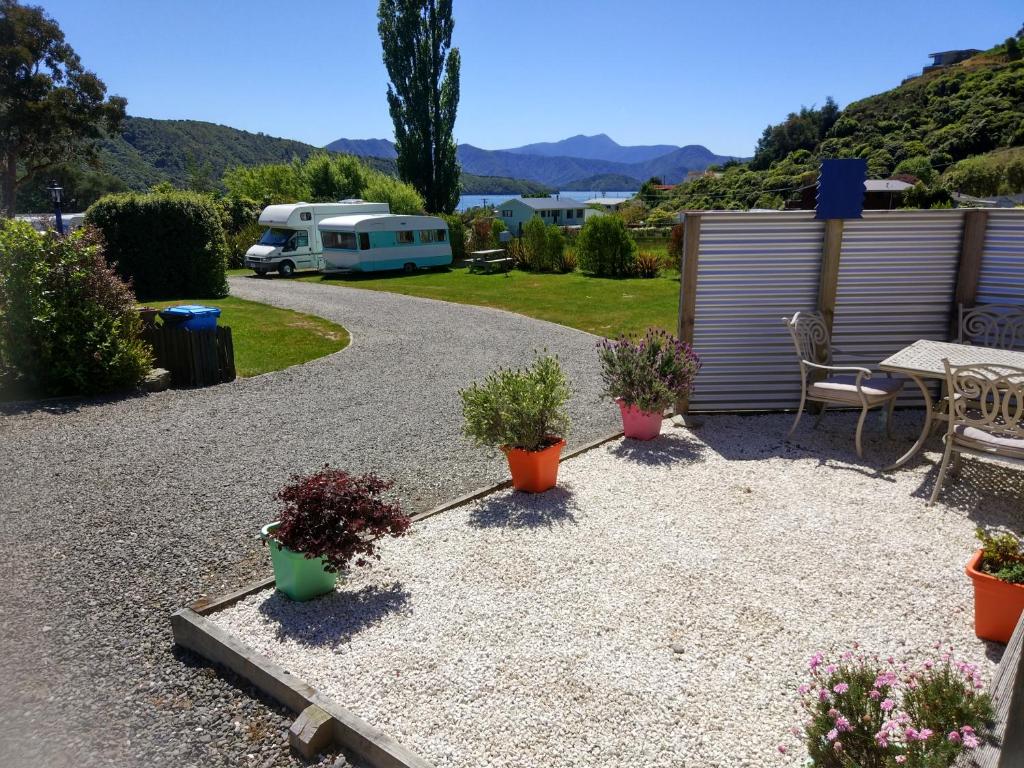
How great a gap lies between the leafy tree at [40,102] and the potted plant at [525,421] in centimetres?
3361

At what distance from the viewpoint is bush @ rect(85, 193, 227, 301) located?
Answer: 17.3 metres

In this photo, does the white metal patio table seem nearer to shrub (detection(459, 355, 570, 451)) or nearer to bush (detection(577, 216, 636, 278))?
shrub (detection(459, 355, 570, 451))

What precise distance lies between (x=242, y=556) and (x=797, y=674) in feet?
10.4

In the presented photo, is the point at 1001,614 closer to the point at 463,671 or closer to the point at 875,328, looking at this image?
the point at 463,671

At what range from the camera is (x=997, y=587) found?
3090 millimetres

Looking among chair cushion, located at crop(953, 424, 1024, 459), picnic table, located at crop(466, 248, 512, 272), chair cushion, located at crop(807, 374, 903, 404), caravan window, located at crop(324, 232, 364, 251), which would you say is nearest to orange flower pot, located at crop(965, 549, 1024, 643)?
chair cushion, located at crop(953, 424, 1024, 459)

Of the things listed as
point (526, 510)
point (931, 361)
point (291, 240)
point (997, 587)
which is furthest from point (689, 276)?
point (291, 240)

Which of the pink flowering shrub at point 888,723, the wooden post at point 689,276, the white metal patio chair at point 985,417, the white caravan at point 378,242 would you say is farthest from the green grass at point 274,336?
the pink flowering shrub at point 888,723

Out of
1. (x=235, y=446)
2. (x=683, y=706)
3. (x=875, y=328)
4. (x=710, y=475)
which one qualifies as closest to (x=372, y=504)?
(x=683, y=706)

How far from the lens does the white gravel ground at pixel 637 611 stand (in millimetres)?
2750

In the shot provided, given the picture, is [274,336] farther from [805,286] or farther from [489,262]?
[489,262]

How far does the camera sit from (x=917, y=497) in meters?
4.89

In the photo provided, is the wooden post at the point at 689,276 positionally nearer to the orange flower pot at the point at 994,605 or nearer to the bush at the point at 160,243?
the orange flower pot at the point at 994,605

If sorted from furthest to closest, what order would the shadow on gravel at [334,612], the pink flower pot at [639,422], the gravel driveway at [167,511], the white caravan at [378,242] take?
the white caravan at [378,242] < the pink flower pot at [639,422] < the shadow on gravel at [334,612] < the gravel driveway at [167,511]
